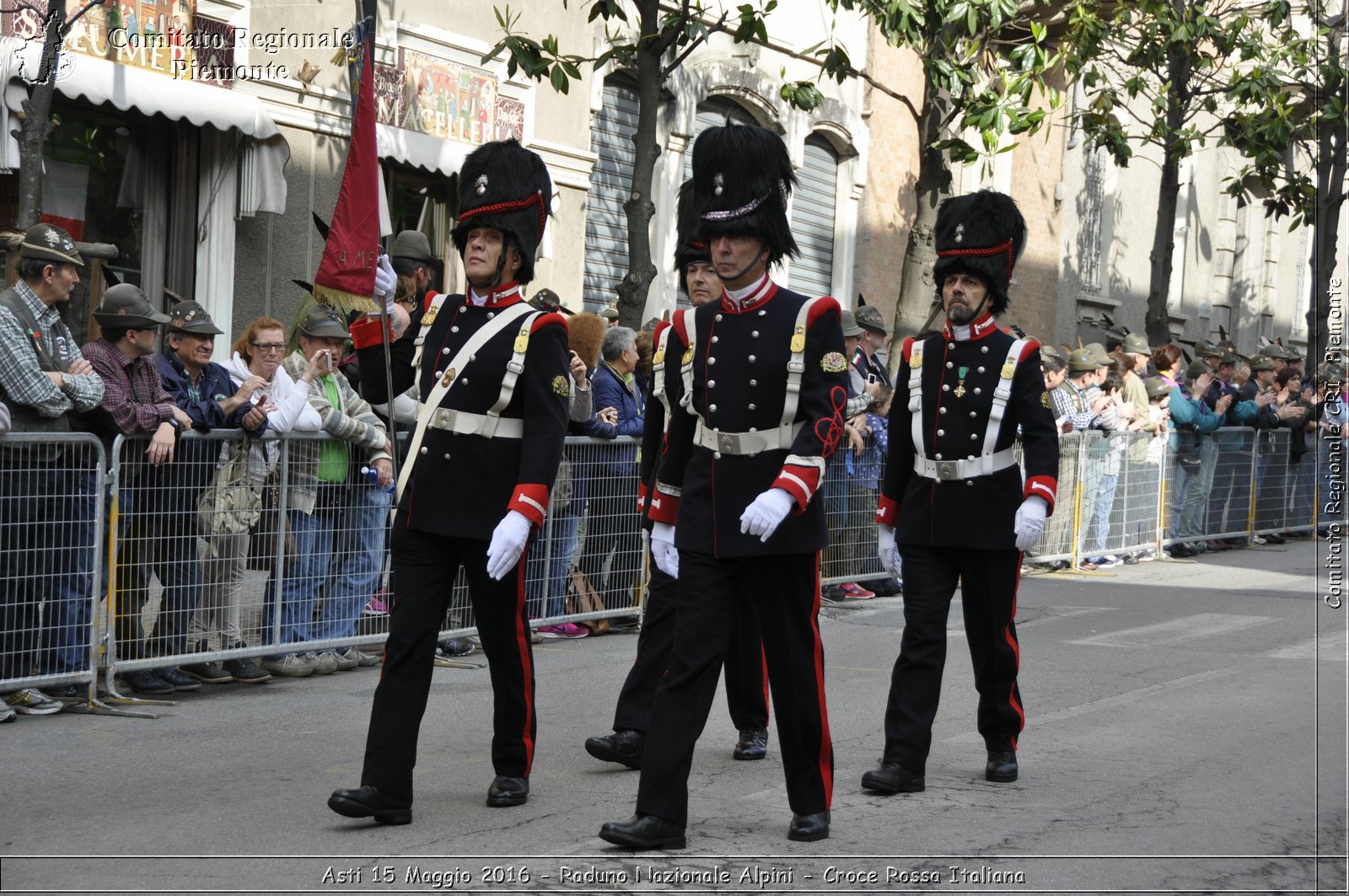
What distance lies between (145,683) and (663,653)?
2.82m

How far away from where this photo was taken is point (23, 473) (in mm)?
7668

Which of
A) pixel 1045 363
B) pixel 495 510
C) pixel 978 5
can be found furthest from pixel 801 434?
pixel 1045 363

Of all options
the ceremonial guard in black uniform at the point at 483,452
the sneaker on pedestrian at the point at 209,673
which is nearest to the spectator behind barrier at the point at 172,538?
the sneaker on pedestrian at the point at 209,673

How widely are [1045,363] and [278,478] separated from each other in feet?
29.9

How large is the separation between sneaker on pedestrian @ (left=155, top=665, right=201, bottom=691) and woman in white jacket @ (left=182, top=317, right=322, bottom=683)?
0.43 ft

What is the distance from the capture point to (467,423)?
615 cm

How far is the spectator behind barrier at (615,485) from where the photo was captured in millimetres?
10641

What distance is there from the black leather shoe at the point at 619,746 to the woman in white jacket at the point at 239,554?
2446mm

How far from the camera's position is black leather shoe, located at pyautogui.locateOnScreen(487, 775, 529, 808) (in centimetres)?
629

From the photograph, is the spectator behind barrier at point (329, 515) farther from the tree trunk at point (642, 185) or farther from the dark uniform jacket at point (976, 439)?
the tree trunk at point (642, 185)

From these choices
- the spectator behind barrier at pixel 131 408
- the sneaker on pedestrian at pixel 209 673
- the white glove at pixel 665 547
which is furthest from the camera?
the sneaker on pedestrian at pixel 209 673

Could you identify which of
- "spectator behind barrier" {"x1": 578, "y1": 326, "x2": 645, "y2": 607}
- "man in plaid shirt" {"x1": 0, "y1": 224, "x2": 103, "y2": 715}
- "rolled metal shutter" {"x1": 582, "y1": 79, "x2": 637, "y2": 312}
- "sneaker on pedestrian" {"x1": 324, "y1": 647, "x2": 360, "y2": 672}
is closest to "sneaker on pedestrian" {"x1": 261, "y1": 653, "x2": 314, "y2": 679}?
"sneaker on pedestrian" {"x1": 324, "y1": 647, "x2": 360, "y2": 672}

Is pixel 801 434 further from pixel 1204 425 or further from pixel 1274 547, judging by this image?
pixel 1274 547

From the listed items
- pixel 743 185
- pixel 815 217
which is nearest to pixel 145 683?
pixel 743 185
